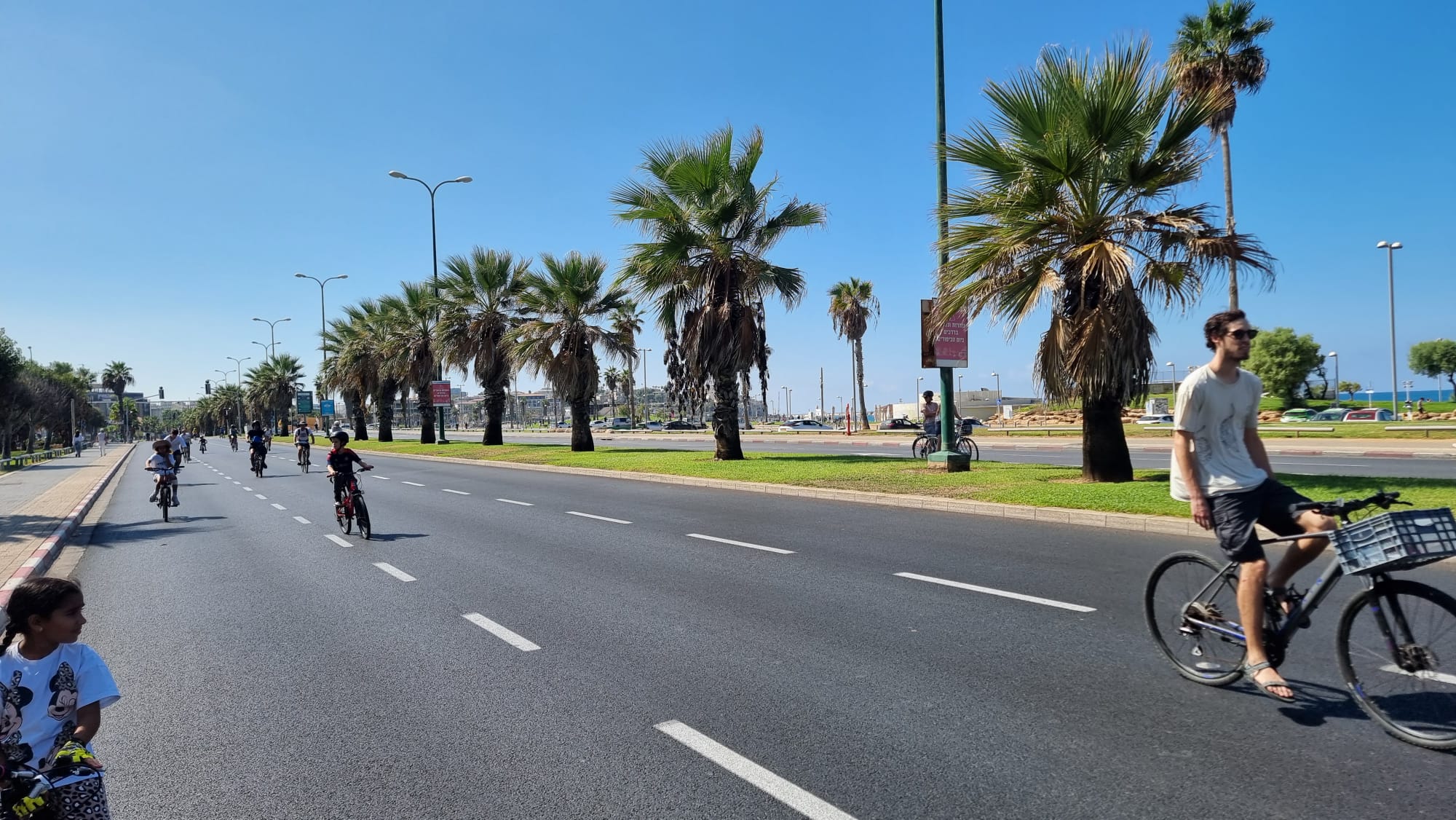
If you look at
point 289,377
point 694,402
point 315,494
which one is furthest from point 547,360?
point 289,377

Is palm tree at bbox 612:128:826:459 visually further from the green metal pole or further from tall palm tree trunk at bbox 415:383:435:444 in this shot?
tall palm tree trunk at bbox 415:383:435:444

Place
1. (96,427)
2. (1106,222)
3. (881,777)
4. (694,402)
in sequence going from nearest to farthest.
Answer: (881,777) < (1106,222) < (694,402) < (96,427)

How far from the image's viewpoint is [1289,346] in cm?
6762

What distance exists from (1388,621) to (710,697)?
321 cm

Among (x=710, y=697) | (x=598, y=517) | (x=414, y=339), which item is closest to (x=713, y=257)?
(x=598, y=517)

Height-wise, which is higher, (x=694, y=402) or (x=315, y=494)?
(x=694, y=402)

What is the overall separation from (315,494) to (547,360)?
13.0 metres

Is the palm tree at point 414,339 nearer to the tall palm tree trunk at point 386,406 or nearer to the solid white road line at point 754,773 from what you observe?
the tall palm tree trunk at point 386,406

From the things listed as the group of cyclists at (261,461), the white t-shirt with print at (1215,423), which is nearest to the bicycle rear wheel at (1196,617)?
the white t-shirt with print at (1215,423)

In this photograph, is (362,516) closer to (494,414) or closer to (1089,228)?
(1089,228)

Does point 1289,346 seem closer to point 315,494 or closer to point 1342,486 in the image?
point 1342,486

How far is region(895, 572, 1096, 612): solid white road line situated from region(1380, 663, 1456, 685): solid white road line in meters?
2.59

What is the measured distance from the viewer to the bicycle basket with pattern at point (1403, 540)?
3.49 meters

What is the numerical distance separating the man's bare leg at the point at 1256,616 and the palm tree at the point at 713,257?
62.1 ft
